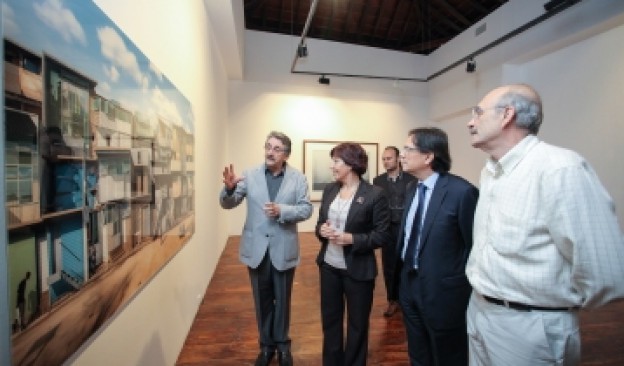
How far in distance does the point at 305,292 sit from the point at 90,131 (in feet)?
10.3

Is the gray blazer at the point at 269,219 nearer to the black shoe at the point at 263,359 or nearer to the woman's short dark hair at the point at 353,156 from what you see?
the woman's short dark hair at the point at 353,156

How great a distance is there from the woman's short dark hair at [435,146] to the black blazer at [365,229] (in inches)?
15.6

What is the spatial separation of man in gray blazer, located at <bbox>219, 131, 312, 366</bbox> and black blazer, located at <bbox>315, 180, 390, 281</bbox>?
408 millimetres

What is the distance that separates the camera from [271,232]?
2072mm

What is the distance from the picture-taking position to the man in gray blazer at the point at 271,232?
6.80 ft

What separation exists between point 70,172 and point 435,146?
1.61 m

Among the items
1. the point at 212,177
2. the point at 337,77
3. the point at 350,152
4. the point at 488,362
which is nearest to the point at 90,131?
the point at 350,152

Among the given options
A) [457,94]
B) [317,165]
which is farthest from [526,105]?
[457,94]

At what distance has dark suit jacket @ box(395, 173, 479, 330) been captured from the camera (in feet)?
4.91

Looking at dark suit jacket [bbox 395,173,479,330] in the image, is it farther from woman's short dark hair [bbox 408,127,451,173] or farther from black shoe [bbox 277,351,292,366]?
black shoe [bbox 277,351,292,366]

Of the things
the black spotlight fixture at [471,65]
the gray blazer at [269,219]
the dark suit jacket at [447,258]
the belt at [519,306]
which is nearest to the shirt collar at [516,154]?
the dark suit jacket at [447,258]

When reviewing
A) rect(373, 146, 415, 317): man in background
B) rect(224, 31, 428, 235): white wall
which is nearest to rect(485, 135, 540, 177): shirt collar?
rect(373, 146, 415, 317): man in background

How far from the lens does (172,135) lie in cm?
197

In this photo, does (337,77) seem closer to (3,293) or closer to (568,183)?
(568,183)
